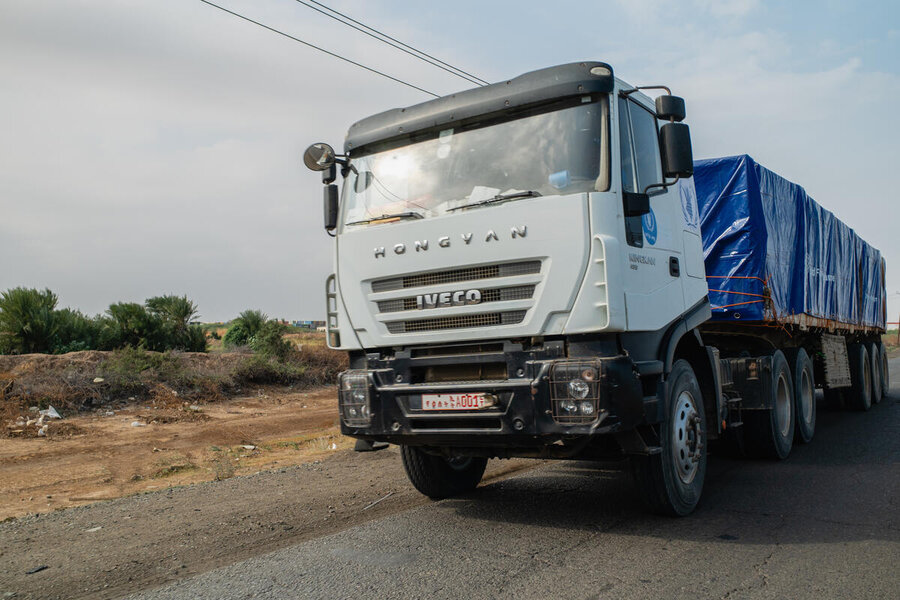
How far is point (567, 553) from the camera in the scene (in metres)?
4.59

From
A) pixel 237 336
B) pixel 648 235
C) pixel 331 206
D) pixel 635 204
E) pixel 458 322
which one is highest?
pixel 331 206

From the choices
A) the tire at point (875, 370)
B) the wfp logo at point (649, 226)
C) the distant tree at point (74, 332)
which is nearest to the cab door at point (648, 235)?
the wfp logo at point (649, 226)

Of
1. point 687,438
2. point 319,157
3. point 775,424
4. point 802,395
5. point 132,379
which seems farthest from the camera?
point 132,379

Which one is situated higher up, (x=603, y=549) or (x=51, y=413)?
(x=51, y=413)

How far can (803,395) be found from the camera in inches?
358

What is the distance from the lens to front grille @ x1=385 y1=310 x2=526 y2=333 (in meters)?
4.94

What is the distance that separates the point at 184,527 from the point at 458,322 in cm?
271

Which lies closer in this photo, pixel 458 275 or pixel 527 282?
pixel 527 282

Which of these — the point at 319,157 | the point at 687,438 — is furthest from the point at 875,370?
the point at 319,157

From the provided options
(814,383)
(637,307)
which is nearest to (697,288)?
(637,307)

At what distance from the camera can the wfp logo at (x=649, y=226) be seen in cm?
522

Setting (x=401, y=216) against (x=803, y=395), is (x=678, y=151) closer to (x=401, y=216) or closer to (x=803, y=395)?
(x=401, y=216)

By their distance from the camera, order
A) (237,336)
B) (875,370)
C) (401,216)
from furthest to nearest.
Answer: (237,336) < (875,370) < (401,216)

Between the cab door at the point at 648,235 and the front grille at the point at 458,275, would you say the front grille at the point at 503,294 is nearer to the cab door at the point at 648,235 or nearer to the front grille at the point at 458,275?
the front grille at the point at 458,275
